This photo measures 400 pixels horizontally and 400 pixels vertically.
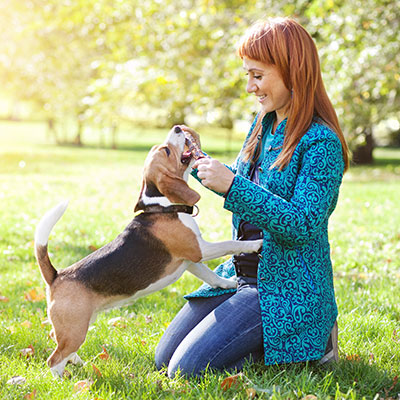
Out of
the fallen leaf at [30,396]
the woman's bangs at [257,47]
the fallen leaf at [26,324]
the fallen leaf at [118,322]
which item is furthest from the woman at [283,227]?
the fallen leaf at [26,324]

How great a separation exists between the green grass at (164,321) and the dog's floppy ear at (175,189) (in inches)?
42.3

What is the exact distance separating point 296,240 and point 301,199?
239mm

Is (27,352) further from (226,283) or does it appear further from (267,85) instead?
(267,85)

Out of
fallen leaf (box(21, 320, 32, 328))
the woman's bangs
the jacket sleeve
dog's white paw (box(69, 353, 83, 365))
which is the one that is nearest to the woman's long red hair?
the woman's bangs

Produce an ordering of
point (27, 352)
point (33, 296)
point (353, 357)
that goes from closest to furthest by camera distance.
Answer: point (353, 357), point (27, 352), point (33, 296)

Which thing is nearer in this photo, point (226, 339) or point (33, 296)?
point (226, 339)

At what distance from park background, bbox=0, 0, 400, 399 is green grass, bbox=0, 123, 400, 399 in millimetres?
15

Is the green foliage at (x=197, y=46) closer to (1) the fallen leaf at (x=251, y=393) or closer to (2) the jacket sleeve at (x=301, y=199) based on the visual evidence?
(2) the jacket sleeve at (x=301, y=199)

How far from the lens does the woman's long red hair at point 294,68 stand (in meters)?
3.35

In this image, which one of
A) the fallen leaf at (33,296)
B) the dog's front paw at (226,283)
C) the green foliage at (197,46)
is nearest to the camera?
the dog's front paw at (226,283)

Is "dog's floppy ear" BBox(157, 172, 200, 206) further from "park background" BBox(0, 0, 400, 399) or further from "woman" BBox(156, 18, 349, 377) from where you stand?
"park background" BBox(0, 0, 400, 399)

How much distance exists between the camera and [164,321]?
4633 millimetres

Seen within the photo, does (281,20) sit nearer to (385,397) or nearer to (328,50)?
(385,397)

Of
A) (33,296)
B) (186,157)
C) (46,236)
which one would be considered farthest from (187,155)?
(33,296)
